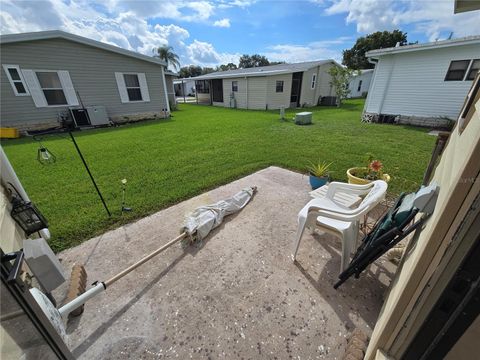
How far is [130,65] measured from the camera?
10.2 meters

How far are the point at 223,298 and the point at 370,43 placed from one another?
48.0 meters

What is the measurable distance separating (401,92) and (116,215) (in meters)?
11.7

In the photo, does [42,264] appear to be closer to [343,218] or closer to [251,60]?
[343,218]

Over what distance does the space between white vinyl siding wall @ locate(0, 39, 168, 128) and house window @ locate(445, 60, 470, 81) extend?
1287 cm

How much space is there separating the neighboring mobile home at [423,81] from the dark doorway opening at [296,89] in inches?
233

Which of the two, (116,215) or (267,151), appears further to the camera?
(267,151)

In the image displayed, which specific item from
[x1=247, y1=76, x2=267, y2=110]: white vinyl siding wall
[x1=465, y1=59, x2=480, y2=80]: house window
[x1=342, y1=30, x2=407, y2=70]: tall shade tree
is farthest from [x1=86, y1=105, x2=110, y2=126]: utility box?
[x1=342, y1=30, x2=407, y2=70]: tall shade tree

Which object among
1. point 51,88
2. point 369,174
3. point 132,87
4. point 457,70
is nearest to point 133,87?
point 132,87

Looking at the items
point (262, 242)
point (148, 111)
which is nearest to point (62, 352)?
point (262, 242)

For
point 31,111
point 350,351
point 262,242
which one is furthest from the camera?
point 31,111

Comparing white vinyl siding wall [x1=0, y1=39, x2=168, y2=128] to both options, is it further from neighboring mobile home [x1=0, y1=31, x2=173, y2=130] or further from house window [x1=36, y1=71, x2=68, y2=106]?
house window [x1=36, y1=71, x2=68, y2=106]

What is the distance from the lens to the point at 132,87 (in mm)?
10609

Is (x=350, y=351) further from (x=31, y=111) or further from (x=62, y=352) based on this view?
(x=31, y=111)

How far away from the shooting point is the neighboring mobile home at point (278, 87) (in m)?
14.6
